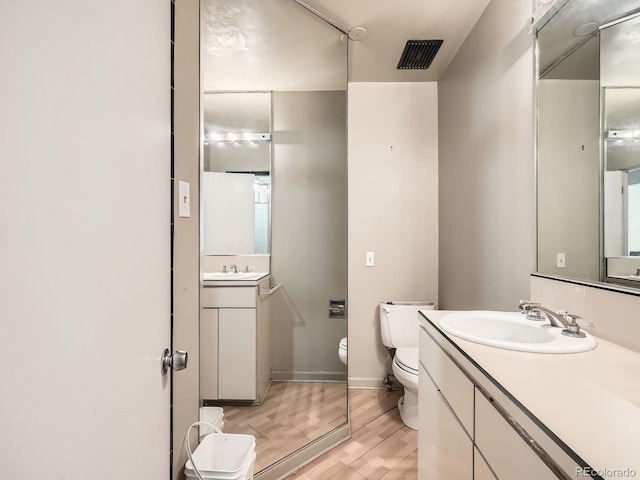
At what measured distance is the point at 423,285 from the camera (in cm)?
240

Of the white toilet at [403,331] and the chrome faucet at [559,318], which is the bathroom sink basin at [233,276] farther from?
the chrome faucet at [559,318]

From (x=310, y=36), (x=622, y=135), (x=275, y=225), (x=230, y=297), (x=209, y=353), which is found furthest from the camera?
(x=275, y=225)

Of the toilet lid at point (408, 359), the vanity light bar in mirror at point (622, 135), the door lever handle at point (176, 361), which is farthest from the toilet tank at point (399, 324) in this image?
the door lever handle at point (176, 361)

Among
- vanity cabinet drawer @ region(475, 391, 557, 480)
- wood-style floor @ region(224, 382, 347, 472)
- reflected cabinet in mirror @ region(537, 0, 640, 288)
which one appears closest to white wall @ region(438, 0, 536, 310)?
reflected cabinet in mirror @ region(537, 0, 640, 288)

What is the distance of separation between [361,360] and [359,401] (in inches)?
12.5

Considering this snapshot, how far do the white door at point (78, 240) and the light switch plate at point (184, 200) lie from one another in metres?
0.23

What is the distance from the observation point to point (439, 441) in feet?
3.42

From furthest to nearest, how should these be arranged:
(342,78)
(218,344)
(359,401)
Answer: (359,401), (342,78), (218,344)

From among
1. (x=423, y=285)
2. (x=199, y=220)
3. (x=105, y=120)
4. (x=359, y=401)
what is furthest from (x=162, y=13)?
Result: (x=359, y=401)

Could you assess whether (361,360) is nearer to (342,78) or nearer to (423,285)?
(423,285)

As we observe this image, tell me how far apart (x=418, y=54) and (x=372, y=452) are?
2.77m

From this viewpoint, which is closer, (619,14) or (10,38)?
(10,38)

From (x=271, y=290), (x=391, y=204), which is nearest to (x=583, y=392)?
(x=271, y=290)

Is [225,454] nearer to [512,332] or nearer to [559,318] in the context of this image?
[512,332]
